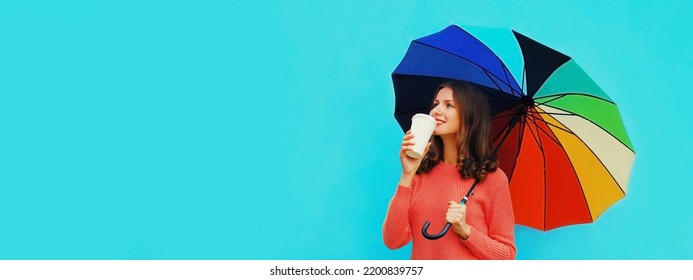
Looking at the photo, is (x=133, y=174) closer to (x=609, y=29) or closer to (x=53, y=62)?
(x=53, y=62)

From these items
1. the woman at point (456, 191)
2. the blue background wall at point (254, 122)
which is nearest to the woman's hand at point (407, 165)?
the woman at point (456, 191)

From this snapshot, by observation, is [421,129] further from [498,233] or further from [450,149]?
[498,233]

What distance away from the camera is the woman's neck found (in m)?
2.14

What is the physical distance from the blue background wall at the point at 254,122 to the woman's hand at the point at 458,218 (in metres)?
0.70

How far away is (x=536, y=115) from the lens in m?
2.18

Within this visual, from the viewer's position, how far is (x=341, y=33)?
2717mm

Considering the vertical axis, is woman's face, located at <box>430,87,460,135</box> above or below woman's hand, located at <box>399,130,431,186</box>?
above

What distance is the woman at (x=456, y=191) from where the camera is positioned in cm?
201

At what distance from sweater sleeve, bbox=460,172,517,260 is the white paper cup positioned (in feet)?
0.79

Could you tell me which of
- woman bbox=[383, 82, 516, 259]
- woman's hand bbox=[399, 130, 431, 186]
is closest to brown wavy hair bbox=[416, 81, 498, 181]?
woman bbox=[383, 82, 516, 259]

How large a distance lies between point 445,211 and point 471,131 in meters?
0.23

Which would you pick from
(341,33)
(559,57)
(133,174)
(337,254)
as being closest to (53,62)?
(133,174)

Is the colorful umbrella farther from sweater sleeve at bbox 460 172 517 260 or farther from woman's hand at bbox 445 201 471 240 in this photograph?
woman's hand at bbox 445 201 471 240

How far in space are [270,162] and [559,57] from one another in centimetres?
106
